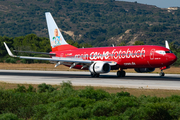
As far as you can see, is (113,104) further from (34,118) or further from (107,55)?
(107,55)

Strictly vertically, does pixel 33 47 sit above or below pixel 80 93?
above

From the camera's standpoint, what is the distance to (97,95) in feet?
44.8

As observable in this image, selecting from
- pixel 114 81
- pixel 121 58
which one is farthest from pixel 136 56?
pixel 114 81

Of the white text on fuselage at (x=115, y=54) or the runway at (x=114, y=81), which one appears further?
the white text on fuselage at (x=115, y=54)

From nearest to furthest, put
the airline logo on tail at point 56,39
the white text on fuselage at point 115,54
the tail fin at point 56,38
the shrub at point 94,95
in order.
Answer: the shrub at point 94,95 < the white text on fuselage at point 115,54 < the tail fin at point 56,38 < the airline logo on tail at point 56,39

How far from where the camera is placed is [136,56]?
32.6m

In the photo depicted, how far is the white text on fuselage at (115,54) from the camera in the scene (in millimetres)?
32625

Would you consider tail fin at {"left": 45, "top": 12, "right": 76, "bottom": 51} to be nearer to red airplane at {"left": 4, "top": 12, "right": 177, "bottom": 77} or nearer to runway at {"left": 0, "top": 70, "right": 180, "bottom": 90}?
red airplane at {"left": 4, "top": 12, "right": 177, "bottom": 77}

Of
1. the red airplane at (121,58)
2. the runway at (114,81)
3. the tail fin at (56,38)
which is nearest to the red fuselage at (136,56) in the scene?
the red airplane at (121,58)

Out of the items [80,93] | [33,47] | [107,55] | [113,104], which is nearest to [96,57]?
[107,55]

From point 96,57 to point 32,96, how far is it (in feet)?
77.8

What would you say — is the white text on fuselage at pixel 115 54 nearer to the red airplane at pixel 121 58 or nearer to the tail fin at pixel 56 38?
the red airplane at pixel 121 58

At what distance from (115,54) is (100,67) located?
9.16 ft

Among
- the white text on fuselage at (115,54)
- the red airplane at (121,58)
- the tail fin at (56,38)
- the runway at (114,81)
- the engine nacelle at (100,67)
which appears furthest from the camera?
the tail fin at (56,38)
